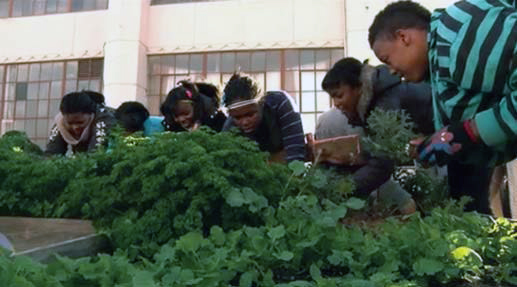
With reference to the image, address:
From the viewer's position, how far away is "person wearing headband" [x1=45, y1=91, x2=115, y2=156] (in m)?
4.29

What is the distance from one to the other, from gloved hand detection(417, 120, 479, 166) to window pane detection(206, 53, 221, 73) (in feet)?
37.2

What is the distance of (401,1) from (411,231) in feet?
3.26

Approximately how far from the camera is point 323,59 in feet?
42.2

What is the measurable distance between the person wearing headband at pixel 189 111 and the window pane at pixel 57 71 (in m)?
10.6

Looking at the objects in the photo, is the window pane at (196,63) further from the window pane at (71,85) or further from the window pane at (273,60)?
the window pane at (71,85)

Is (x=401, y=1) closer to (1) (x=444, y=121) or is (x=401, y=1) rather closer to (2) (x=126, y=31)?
(1) (x=444, y=121)

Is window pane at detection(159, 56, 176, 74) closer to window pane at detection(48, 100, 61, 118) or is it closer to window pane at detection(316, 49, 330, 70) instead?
window pane at detection(48, 100, 61, 118)

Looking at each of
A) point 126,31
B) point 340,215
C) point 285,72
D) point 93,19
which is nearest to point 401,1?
point 340,215

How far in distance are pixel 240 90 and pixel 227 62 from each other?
9730 mm

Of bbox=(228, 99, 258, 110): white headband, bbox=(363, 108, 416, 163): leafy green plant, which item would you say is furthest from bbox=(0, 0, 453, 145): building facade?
bbox=(363, 108, 416, 163): leafy green plant

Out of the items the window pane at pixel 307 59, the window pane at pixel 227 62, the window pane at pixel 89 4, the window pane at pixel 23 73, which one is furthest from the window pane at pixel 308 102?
the window pane at pixel 23 73

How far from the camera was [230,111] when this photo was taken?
11.7 ft

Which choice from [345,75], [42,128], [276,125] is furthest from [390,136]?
[42,128]

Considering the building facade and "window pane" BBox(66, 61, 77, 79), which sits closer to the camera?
the building facade
